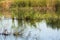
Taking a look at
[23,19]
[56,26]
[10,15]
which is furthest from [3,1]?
[56,26]

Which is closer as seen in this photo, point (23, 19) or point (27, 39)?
point (27, 39)

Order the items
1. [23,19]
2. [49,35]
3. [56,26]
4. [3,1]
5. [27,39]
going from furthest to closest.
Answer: [3,1] → [23,19] → [56,26] → [49,35] → [27,39]

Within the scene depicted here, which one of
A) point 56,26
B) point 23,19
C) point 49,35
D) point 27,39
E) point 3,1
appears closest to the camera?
point 27,39

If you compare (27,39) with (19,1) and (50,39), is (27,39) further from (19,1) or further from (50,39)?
(19,1)

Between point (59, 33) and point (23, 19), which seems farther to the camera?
point (23, 19)

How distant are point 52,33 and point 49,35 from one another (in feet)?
0.77

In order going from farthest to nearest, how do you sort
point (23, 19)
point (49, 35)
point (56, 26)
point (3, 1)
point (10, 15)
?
1. point (3, 1)
2. point (10, 15)
3. point (23, 19)
4. point (56, 26)
5. point (49, 35)

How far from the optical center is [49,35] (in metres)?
7.39

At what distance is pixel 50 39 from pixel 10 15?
352cm

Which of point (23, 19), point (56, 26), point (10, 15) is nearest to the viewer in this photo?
point (56, 26)

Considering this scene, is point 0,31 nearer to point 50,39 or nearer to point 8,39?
point 8,39

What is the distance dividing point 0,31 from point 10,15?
2.99 m

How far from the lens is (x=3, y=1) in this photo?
1188cm

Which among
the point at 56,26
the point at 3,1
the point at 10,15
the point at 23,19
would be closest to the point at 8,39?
the point at 56,26
